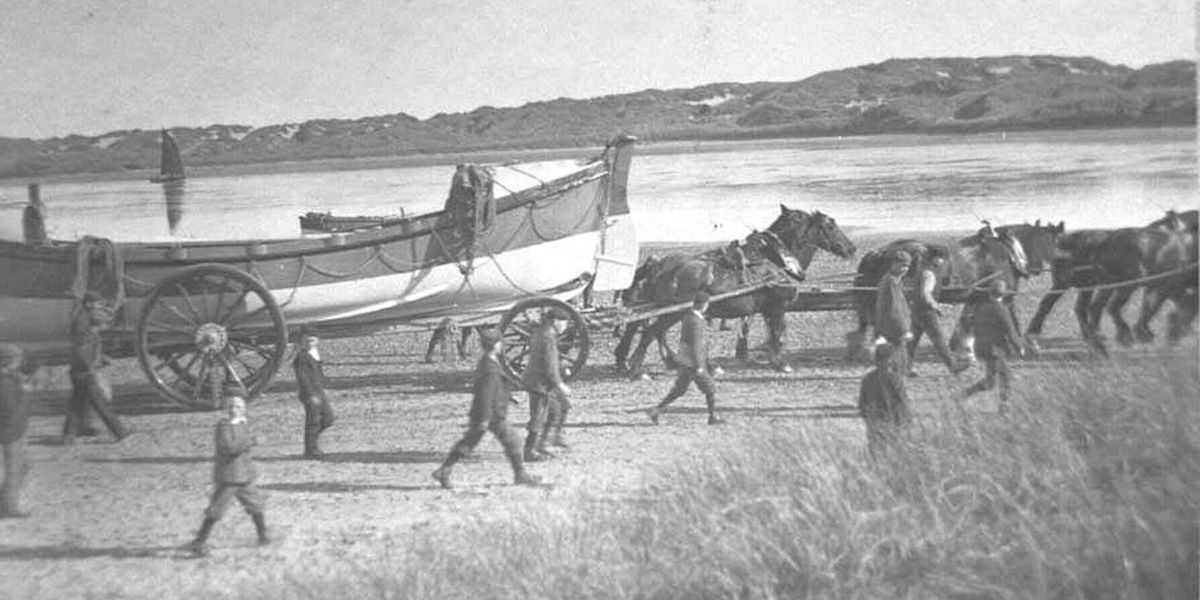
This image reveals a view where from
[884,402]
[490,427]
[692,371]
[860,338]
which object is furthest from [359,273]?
[860,338]

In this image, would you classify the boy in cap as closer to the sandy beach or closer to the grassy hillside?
Answer: the sandy beach

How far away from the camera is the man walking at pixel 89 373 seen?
5.72 metres

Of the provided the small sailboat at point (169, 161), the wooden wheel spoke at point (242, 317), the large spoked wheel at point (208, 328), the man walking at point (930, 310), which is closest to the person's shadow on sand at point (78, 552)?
the large spoked wheel at point (208, 328)

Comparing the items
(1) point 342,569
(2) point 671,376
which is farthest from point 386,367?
(1) point 342,569

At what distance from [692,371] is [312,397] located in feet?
6.32

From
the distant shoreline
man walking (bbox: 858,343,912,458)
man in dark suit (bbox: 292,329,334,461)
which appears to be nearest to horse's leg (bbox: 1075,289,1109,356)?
the distant shoreline

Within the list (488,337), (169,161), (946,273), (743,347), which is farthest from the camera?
(743,347)

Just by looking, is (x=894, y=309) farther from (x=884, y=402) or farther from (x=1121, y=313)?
(x=884, y=402)

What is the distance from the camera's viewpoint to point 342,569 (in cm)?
493

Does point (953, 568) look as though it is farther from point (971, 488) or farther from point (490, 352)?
point (490, 352)

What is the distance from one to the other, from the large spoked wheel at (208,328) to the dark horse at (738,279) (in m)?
2.53

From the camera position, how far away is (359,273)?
6.89 m

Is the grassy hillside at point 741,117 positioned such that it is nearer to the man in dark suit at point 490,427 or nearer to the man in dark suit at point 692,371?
the man in dark suit at point 692,371

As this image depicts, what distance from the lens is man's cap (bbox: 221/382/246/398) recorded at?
18.5 ft
